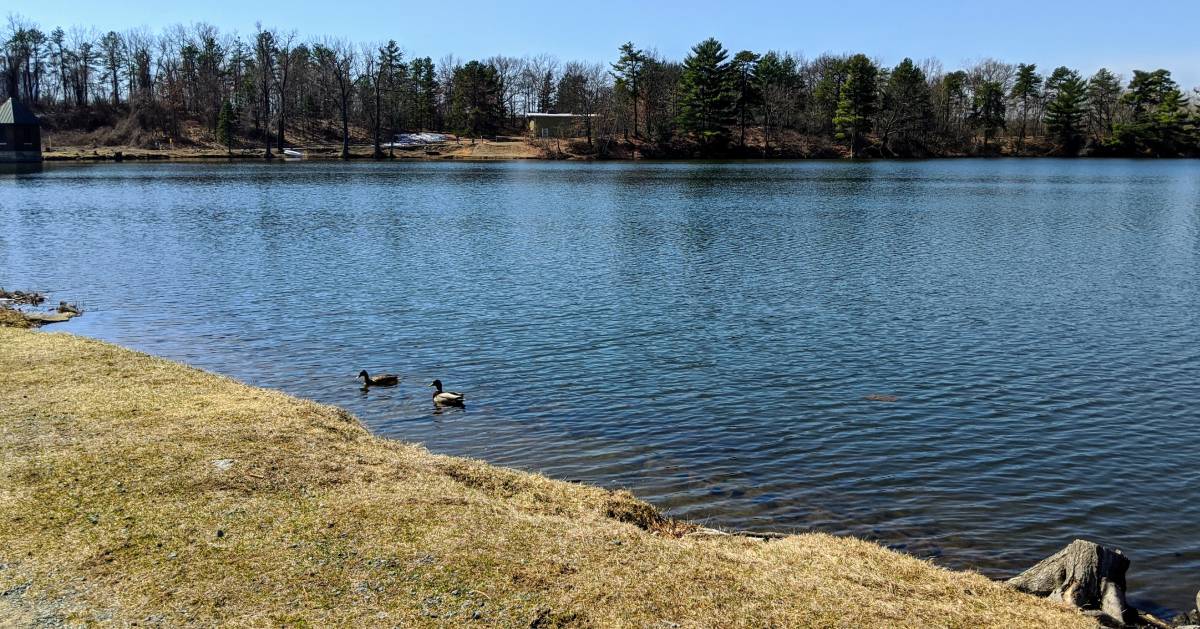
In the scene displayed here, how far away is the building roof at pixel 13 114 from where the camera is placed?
101750 millimetres

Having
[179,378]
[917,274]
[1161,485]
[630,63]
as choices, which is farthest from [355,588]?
[630,63]

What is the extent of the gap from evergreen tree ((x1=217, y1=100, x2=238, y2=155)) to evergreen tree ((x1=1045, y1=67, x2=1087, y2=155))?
428 ft

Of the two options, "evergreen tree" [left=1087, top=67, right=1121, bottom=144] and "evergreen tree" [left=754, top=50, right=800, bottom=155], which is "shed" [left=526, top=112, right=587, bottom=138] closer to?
"evergreen tree" [left=754, top=50, right=800, bottom=155]

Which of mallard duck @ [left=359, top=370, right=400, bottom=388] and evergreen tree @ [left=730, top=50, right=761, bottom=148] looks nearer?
mallard duck @ [left=359, top=370, right=400, bottom=388]

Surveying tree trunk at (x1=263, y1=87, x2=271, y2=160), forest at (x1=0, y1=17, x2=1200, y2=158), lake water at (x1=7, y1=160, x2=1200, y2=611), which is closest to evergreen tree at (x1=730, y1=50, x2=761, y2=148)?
forest at (x1=0, y1=17, x2=1200, y2=158)

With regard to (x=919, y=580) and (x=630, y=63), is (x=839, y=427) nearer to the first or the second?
(x=919, y=580)

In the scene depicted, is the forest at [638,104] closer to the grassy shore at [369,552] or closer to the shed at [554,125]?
the shed at [554,125]

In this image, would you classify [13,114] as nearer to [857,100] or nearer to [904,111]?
[857,100]

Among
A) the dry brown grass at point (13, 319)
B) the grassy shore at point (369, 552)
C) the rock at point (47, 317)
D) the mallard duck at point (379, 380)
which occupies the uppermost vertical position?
the dry brown grass at point (13, 319)

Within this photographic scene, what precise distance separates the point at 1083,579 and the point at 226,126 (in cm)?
13244

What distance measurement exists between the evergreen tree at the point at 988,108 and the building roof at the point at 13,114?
14196cm

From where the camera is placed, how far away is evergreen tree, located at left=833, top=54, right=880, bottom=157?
432 feet

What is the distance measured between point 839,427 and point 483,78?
135m

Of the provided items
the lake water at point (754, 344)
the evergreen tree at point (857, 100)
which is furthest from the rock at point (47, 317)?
the evergreen tree at point (857, 100)
